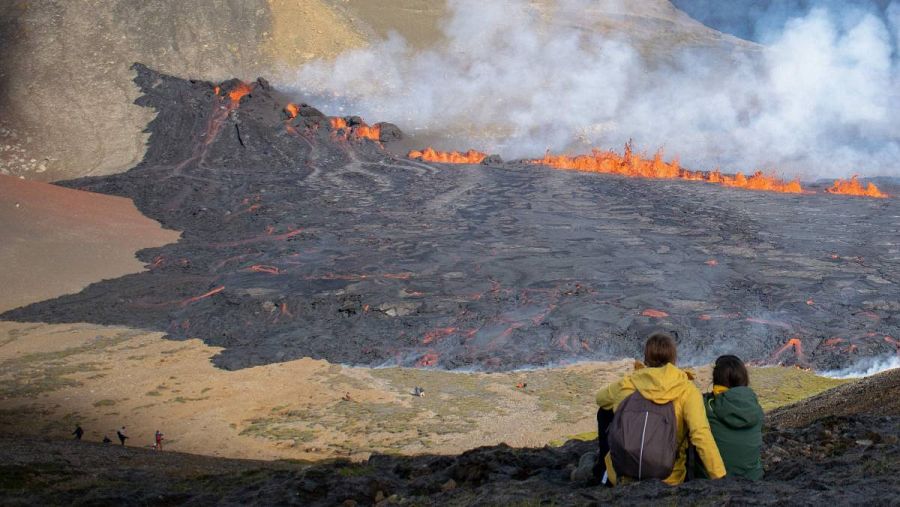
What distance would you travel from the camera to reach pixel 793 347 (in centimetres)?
1337

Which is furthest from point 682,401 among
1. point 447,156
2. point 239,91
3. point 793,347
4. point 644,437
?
point 239,91

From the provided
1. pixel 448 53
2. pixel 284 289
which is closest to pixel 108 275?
pixel 284 289

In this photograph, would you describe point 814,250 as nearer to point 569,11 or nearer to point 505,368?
point 505,368

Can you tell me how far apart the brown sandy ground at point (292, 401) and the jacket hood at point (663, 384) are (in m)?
5.57

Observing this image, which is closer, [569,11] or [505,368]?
[505,368]

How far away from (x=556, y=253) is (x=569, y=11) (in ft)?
138

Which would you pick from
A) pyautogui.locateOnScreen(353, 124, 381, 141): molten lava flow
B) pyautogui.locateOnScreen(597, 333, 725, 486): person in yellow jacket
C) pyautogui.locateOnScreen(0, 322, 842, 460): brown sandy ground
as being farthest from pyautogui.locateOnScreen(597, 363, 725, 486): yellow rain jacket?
pyautogui.locateOnScreen(353, 124, 381, 141): molten lava flow

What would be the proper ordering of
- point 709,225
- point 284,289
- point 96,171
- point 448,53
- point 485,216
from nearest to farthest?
point 284,289 → point 709,225 → point 485,216 → point 96,171 → point 448,53

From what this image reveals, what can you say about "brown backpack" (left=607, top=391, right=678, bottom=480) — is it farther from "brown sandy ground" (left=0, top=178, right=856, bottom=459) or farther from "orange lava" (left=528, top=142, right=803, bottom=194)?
"orange lava" (left=528, top=142, right=803, bottom=194)

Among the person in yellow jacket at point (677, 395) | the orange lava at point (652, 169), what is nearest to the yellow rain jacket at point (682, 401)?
the person in yellow jacket at point (677, 395)

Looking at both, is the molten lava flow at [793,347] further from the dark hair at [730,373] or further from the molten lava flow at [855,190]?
the molten lava flow at [855,190]

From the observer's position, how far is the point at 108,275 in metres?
19.2

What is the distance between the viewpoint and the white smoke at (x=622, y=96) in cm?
3716

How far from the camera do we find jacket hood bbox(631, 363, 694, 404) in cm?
452
